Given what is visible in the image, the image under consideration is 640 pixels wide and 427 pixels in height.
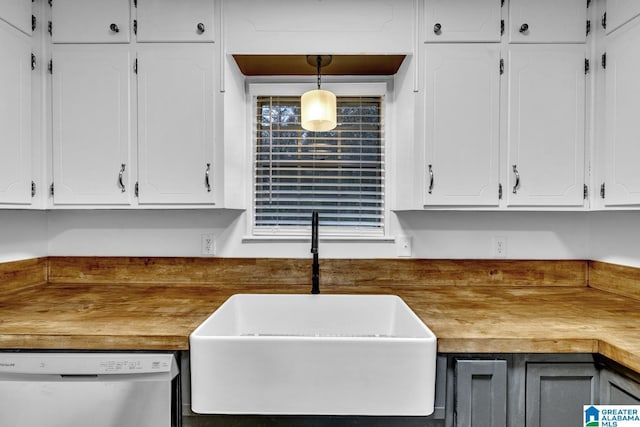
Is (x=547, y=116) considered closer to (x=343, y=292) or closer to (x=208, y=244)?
(x=343, y=292)

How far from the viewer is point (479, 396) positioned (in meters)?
1.13

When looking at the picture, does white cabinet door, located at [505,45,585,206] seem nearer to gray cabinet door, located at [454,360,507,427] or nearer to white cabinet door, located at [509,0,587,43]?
white cabinet door, located at [509,0,587,43]

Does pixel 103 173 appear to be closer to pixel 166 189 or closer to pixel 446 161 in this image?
pixel 166 189

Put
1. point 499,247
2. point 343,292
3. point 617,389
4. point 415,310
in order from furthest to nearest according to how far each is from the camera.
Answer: point 499,247 < point 343,292 < point 415,310 < point 617,389

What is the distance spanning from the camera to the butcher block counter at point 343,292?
1148mm

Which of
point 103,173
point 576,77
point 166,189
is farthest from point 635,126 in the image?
point 103,173

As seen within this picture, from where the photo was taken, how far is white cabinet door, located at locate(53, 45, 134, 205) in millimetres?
1647

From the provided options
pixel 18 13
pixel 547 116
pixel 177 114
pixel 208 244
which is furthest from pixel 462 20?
pixel 18 13

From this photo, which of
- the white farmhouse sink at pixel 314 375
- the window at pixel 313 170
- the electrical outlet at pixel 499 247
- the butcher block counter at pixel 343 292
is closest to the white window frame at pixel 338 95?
the window at pixel 313 170

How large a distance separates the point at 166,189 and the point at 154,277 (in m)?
0.55

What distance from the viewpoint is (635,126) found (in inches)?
56.9

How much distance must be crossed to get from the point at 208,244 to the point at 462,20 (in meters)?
1.64

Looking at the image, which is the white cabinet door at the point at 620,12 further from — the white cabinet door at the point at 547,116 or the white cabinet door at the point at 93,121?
the white cabinet door at the point at 93,121
